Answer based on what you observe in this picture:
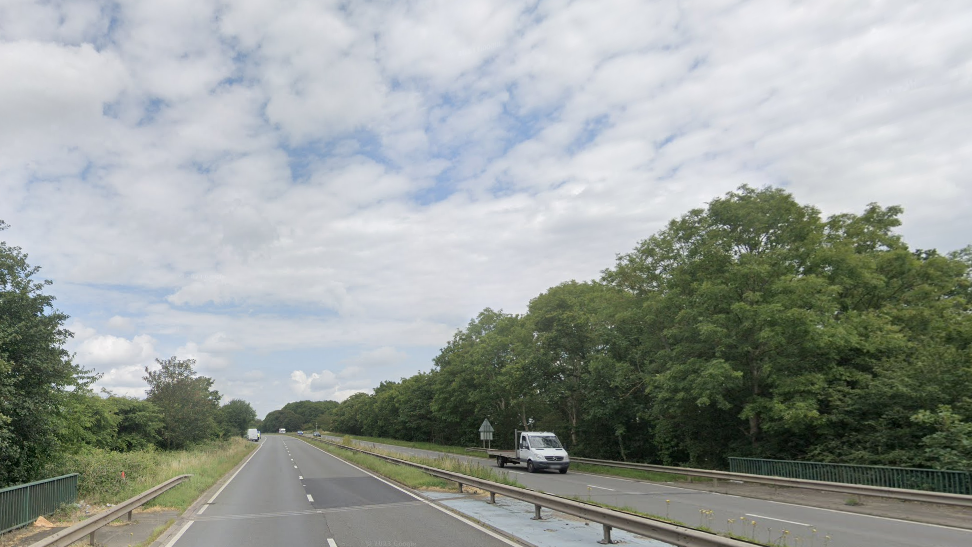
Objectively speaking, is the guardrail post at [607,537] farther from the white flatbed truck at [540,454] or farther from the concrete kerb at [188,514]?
the white flatbed truck at [540,454]

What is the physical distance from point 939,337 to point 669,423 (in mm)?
12460

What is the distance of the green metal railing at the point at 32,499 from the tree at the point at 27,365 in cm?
142

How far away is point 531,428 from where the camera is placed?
5459 centimetres

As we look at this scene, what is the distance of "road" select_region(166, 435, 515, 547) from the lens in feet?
34.8

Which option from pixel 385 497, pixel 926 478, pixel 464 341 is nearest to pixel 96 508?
pixel 385 497

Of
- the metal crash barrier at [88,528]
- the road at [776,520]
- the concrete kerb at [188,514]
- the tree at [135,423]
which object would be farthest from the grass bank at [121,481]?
the tree at [135,423]

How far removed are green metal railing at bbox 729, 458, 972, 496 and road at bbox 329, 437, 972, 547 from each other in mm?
3592

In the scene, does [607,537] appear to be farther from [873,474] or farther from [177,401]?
[177,401]

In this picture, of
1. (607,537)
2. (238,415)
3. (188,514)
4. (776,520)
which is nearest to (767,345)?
(776,520)

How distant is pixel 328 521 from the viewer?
1315cm

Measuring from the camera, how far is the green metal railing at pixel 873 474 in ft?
52.4

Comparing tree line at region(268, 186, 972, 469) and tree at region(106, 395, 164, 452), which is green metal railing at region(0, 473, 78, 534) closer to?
tree line at region(268, 186, 972, 469)

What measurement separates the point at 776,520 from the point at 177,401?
147ft

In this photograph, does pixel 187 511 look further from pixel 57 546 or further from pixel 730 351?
pixel 730 351
